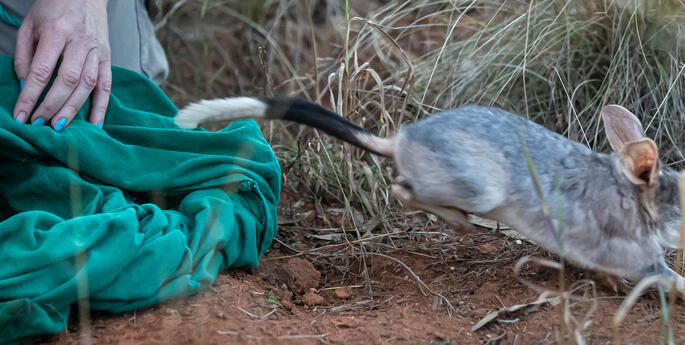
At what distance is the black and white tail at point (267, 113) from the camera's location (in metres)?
2.45

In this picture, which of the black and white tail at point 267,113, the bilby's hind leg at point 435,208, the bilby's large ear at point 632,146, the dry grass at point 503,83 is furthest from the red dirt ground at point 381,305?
the black and white tail at point 267,113

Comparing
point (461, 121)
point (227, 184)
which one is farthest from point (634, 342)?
point (227, 184)

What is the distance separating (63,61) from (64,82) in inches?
3.8

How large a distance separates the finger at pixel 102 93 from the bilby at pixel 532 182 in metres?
0.51

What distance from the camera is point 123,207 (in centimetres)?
247

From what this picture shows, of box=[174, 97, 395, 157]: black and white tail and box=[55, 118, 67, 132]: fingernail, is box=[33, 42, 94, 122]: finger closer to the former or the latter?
box=[55, 118, 67, 132]: fingernail

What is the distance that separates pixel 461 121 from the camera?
2467 mm

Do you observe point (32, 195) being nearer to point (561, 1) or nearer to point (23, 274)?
point (23, 274)

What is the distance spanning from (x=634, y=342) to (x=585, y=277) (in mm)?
515

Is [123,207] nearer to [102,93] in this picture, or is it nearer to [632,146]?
[102,93]

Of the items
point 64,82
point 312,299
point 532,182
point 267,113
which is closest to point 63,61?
point 64,82

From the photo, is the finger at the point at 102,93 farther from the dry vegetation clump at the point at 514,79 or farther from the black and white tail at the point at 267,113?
the dry vegetation clump at the point at 514,79

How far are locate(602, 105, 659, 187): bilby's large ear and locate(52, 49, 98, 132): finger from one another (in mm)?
1919

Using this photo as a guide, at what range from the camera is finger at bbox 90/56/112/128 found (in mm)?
2800
